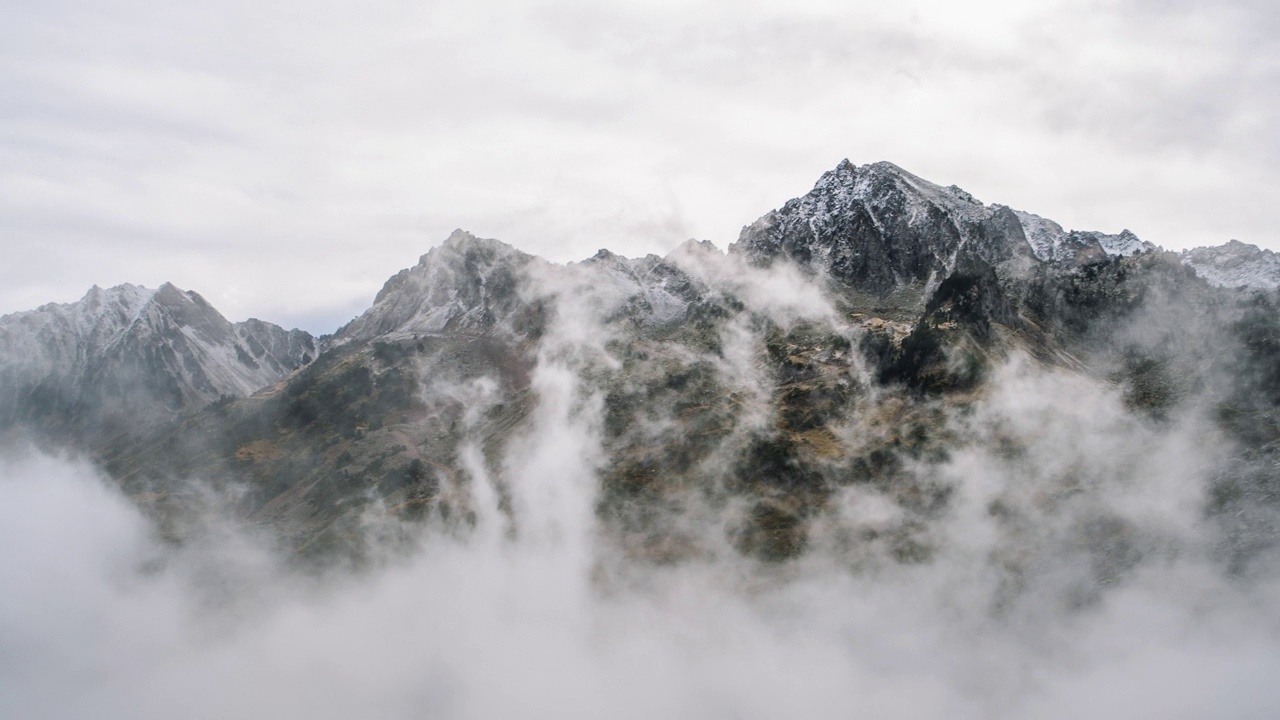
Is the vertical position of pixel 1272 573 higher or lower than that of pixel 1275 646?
higher
